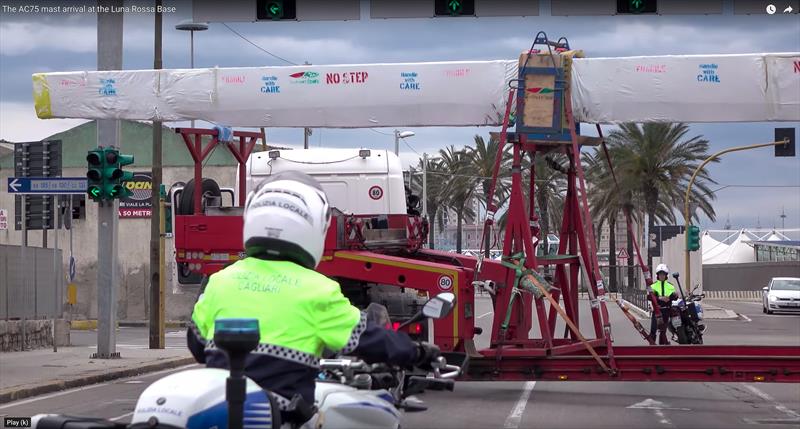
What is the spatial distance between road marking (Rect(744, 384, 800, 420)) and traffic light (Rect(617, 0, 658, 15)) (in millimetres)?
5960

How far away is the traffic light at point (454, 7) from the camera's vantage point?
18.7 meters

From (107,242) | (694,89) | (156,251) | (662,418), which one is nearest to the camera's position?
(662,418)

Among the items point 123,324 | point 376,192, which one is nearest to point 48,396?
point 376,192

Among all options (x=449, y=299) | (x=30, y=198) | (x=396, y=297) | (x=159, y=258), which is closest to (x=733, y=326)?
(x=159, y=258)

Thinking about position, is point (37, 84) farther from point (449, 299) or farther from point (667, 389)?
point (449, 299)

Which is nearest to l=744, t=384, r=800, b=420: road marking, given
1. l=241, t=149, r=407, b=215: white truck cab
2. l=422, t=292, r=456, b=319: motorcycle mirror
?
l=241, t=149, r=407, b=215: white truck cab

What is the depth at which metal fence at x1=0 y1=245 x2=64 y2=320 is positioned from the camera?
2552cm

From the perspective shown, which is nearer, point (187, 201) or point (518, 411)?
point (518, 411)

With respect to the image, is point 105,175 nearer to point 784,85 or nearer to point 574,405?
point 574,405

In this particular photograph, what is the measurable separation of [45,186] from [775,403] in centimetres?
1194

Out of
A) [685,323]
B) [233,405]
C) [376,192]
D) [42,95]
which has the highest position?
[42,95]

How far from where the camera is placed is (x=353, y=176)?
17344mm

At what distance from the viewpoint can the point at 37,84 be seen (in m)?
17.8

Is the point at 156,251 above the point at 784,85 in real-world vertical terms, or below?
below
